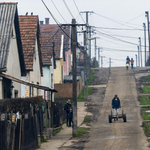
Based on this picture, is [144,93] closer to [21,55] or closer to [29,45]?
[29,45]

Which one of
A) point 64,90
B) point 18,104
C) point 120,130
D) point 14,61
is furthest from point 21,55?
point 64,90

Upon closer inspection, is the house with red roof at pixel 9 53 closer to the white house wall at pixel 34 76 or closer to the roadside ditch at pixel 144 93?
the white house wall at pixel 34 76

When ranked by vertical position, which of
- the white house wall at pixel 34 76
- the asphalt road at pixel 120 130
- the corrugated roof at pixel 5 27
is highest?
the corrugated roof at pixel 5 27

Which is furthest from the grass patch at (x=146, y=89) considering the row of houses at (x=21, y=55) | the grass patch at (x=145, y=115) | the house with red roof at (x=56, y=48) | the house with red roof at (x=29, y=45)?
the house with red roof at (x=29, y=45)

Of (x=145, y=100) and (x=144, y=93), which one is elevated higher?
(x=144, y=93)

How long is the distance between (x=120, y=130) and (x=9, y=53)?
729 cm

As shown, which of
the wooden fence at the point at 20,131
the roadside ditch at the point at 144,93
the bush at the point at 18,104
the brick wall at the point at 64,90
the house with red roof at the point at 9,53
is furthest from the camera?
the brick wall at the point at 64,90

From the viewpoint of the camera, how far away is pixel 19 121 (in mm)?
12000

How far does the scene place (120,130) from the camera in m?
18.6

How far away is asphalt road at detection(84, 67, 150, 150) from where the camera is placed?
13887mm

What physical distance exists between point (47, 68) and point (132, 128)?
14838 millimetres

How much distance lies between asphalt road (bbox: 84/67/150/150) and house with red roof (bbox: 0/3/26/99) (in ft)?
16.2

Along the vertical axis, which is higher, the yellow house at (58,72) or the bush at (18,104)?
the yellow house at (58,72)

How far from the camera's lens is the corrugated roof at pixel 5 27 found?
53.3 ft
